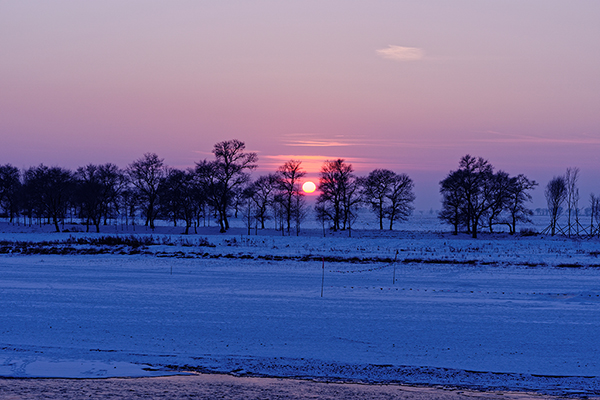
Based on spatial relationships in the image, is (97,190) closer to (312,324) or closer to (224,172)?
(224,172)

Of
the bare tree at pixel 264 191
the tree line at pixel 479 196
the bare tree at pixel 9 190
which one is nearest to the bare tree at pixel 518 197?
the tree line at pixel 479 196

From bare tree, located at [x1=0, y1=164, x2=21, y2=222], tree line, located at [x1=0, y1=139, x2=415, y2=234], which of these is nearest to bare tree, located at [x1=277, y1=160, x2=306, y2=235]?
tree line, located at [x1=0, y1=139, x2=415, y2=234]

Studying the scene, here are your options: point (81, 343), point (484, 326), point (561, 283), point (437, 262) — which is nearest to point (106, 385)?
point (81, 343)

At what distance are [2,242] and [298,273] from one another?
3079cm

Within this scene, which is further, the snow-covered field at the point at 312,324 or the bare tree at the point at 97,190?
the bare tree at the point at 97,190

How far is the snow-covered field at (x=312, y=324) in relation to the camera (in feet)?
33.8

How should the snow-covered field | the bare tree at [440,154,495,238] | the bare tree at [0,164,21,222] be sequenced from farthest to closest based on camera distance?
the bare tree at [0,164,21,222] → the bare tree at [440,154,495,238] → the snow-covered field

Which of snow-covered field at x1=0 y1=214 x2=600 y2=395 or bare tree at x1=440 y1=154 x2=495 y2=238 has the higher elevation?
bare tree at x1=440 y1=154 x2=495 y2=238

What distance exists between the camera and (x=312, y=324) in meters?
13.9

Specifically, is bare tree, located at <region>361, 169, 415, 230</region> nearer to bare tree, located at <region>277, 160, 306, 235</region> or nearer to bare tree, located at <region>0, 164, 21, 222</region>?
bare tree, located at <region>277, 160, 306, 235</region>

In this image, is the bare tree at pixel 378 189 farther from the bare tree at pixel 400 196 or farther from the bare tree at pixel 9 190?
the bare tree at pixel 9 190

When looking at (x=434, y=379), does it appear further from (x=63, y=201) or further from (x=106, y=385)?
(x=63, y=201)

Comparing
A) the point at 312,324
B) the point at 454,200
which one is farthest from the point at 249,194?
the point at 312,324

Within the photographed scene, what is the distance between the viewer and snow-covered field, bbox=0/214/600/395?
10.3m
